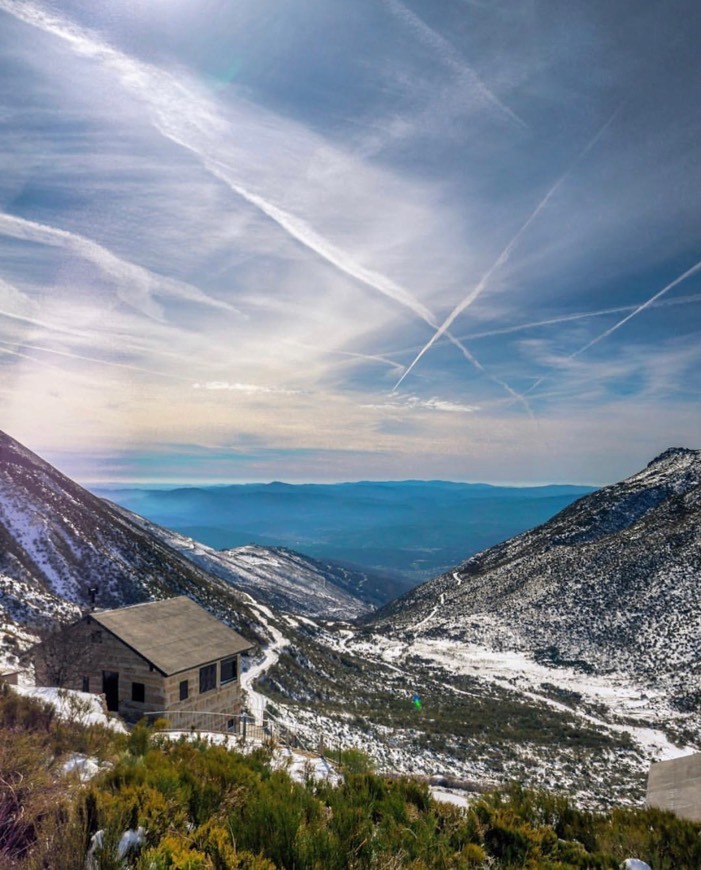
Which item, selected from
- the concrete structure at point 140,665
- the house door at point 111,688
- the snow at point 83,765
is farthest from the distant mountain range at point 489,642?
the snow at point 83,765

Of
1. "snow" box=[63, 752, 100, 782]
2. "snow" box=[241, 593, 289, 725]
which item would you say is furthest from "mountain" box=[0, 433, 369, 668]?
"snow" box=[63, 752, 100, 782]

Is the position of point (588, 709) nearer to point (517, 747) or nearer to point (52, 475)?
point (517, 747)

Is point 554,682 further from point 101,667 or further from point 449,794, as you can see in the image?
point 449,794

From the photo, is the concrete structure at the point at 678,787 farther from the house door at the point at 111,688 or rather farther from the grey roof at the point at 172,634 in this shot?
the house door at the point at 111,688

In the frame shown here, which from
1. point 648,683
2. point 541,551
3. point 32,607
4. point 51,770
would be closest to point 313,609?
point 541,551

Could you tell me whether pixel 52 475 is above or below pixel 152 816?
above

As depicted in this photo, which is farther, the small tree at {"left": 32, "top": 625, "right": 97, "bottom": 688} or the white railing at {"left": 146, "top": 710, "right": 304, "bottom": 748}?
the small tree at {"left": 32, "top": 625, "right": 97, "bottom": 688}

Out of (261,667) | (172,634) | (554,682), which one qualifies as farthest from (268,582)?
(172,634)

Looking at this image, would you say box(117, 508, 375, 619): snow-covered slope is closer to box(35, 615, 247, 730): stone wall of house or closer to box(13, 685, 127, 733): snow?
box(35, 615, 247, 730): stone wall of house
